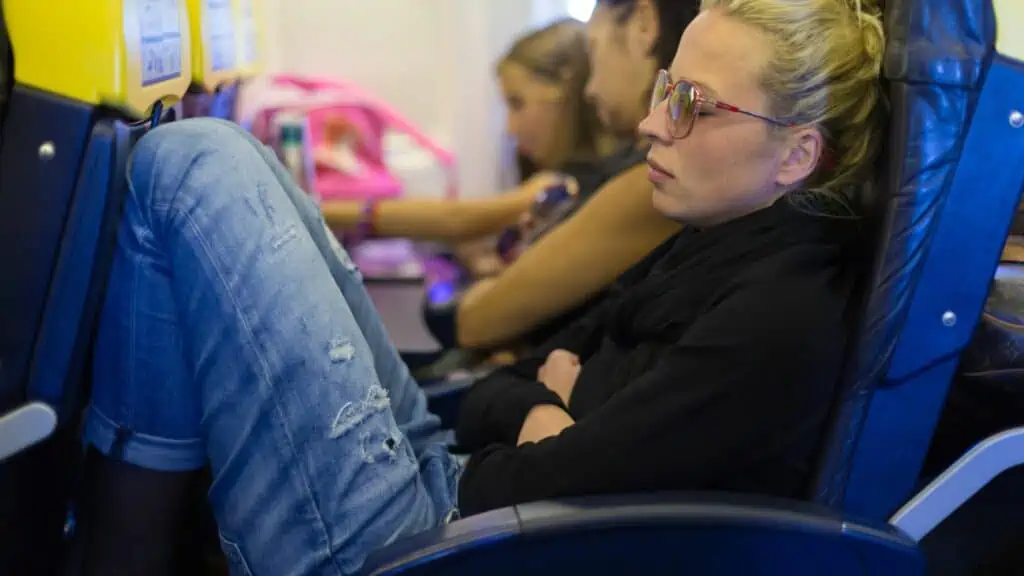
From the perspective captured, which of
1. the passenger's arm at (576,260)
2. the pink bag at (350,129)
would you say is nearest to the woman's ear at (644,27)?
the passenger's arm at (576,260)

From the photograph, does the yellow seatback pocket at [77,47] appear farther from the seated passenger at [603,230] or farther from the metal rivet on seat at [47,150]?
the seated passenger at [603,230]

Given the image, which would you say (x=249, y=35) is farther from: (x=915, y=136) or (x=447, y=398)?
(x=915, y=136)

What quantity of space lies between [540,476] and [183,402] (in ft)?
1.20

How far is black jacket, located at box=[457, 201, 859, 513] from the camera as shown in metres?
0.83

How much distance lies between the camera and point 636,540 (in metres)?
0.80

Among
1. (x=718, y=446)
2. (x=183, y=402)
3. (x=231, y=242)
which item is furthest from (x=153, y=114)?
(x=718, y=446)

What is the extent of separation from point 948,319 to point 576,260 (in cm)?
52

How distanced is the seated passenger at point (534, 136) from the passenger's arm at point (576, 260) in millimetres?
501

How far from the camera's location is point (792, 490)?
903 millimetres

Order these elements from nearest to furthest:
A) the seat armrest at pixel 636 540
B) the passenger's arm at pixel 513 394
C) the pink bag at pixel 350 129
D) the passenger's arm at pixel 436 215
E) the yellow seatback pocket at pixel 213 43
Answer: the seat armrest at pixel 636 540 → the passenger's arm at pixel 513 394 → the yellow seatback pocket at pixel 213 43 → the passenger's arm at pixel 436 215 → the pink bag at pixel 350 129

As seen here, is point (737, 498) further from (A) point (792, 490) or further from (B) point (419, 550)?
(B) point (419, 550)

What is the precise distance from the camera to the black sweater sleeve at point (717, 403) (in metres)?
0.83

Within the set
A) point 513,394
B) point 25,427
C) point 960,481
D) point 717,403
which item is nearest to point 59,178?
point 25,427

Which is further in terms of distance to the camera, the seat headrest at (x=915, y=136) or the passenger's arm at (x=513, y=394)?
the passenger's arm at (x=513, y=394)
